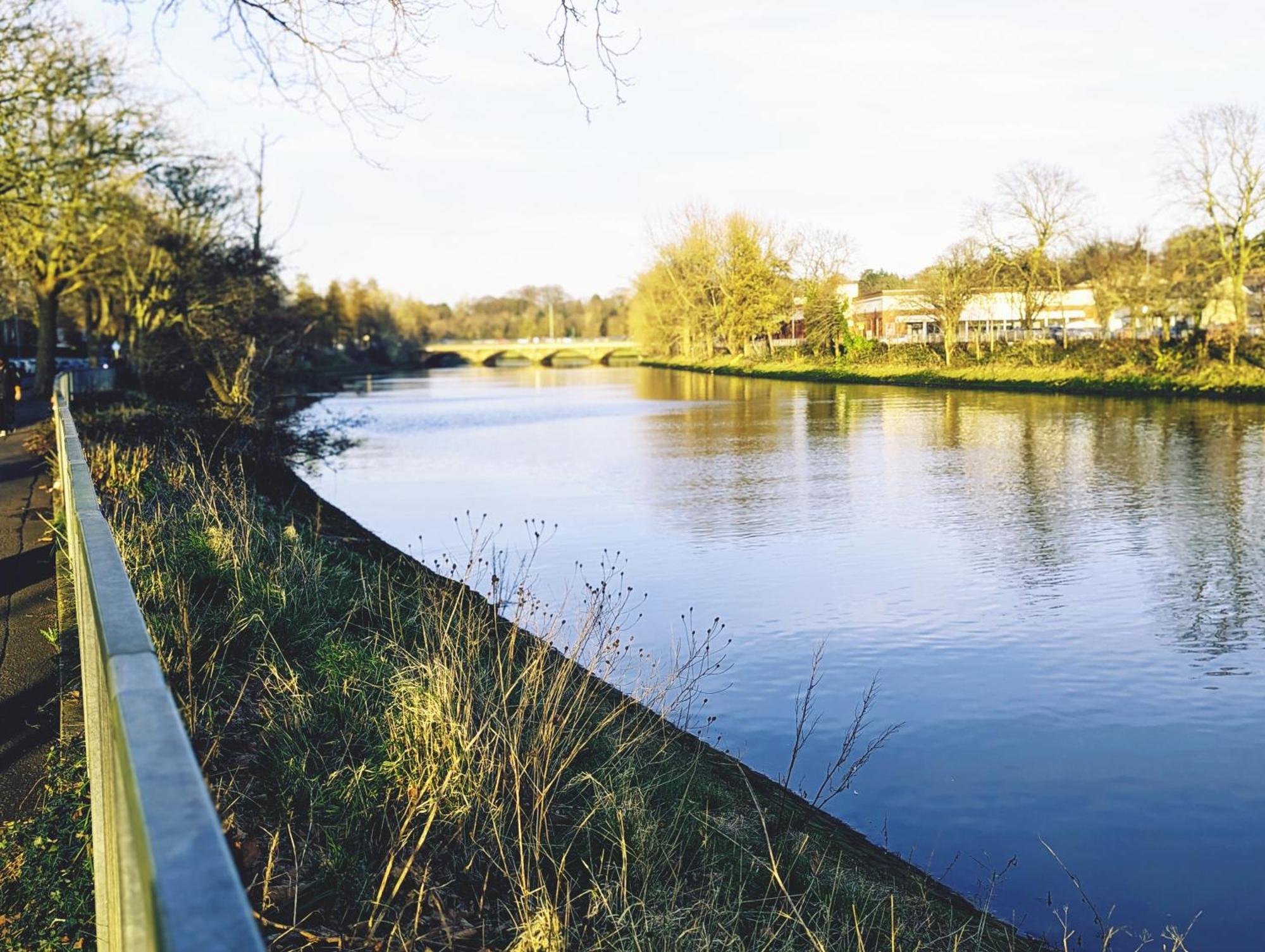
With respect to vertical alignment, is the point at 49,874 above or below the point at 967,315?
below

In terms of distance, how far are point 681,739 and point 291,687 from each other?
3.20 m

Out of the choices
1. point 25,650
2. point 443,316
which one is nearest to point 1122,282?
point 25,650

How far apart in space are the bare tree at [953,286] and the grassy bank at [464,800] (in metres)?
51.9

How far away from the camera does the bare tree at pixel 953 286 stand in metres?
57.9

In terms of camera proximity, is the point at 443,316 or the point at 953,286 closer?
the point at 953,286

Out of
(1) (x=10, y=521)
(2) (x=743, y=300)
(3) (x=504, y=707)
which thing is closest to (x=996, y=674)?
(3) (x=504, y=707)

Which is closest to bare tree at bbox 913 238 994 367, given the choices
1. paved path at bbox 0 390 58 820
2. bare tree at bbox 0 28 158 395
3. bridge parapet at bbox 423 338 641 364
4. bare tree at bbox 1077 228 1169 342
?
bare tree at bbox 1077 228 1169 342

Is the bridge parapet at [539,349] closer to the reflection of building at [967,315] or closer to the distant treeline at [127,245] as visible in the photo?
the reflection of building at [967,315]

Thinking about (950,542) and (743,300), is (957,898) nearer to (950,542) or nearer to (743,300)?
(950,542)

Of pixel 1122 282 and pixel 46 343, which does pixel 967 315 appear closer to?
pixel 1122 282

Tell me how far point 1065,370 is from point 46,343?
38.4 metres

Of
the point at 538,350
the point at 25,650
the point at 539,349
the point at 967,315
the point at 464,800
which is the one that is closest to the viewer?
the point at 464,800

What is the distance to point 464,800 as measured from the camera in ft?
17.3

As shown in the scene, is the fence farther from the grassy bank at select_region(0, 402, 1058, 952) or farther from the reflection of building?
A: the reflection of building
